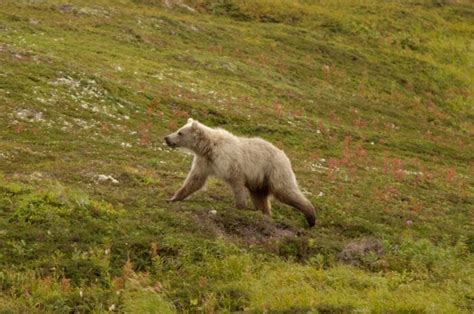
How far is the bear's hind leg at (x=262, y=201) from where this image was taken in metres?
17.1

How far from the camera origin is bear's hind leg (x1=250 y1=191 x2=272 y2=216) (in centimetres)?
1711

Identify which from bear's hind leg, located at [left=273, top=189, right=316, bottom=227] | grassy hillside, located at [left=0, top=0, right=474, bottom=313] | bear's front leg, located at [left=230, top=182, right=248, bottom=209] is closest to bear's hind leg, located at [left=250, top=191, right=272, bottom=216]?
bear's hind leg, located at [left=273, top=189, right=316, bottom=227]

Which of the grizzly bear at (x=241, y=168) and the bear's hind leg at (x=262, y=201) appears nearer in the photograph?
the grizzly bear at (x=241, y=168)

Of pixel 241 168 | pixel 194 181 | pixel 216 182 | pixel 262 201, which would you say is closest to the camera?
pixel 241 168

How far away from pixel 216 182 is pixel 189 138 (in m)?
3.57

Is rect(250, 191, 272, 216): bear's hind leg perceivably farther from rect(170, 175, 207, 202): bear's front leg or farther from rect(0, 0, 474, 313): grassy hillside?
rect(170, 175, 207, 202): bear's front leg

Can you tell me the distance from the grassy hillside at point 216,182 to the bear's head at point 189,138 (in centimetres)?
139

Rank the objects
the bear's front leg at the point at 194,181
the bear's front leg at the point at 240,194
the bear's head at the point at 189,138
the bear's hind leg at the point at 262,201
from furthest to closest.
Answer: the bear's hind leg at the point at 262,201
the bear's head at the point at 189,138
the bear's front leg at the point at 194,181
the bear's front leg at the point at 240,194

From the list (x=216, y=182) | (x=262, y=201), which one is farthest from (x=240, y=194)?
(x=216, y=182)

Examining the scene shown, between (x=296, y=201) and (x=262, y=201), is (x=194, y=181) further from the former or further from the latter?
(x=296, y=201)

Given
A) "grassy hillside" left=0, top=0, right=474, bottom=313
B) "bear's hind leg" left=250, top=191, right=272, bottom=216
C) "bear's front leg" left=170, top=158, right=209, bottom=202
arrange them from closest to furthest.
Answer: "grassy hillside" left=0, top=0, right=474, bottom=313, "bear's front leg" left=170, top=158, right=209, bottom=202, "bear's hind leg" left=250, top=191, right=272, bottom=216

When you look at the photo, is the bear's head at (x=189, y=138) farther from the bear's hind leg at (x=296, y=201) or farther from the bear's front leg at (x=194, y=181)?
the bear's hind leg at (x=296, y=201)

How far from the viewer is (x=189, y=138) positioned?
1689 centimetres

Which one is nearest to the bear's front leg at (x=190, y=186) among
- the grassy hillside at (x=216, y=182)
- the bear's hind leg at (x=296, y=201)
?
the grassy hillside at (x=216, y=182)
